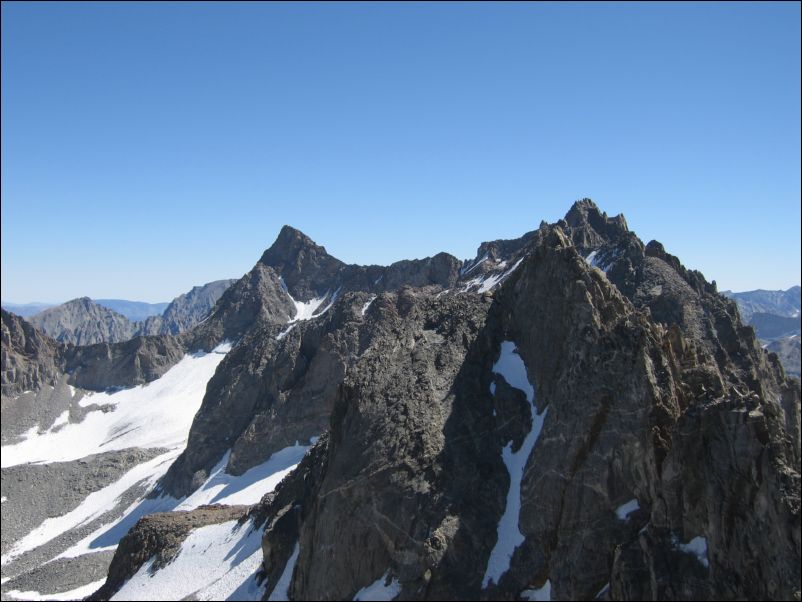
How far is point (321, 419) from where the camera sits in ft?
333

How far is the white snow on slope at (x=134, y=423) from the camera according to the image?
147m

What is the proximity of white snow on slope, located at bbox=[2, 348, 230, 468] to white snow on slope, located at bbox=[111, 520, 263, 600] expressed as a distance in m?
99.3

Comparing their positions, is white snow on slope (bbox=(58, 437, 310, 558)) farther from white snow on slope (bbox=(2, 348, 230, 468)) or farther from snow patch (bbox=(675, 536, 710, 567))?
snow patch (bbox=(675, 536, 710, 567))

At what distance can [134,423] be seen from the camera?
162375 millimetres

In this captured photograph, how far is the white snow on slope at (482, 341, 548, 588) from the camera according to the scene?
121 feet

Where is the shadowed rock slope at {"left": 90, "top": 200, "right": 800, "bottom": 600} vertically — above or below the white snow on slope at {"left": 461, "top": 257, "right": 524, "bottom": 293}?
below

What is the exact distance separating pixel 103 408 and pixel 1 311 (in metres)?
44.4

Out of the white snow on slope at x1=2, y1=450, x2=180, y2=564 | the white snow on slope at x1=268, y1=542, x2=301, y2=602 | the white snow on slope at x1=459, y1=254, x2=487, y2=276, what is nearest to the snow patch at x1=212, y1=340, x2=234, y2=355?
the white snow on slope at x1=2, y1=450, x2=180, y2=564

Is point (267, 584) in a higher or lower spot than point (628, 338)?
lower

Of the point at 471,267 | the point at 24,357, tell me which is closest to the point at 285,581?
the point at 471,267

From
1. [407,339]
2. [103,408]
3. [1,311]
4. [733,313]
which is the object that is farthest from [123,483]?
[733,313]

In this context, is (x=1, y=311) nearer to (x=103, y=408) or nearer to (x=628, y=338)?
(x=103, y=408)

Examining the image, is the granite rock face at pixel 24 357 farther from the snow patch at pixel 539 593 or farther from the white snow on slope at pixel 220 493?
the snow patch at pixel 539 593

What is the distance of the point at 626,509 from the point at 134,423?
156463mm
